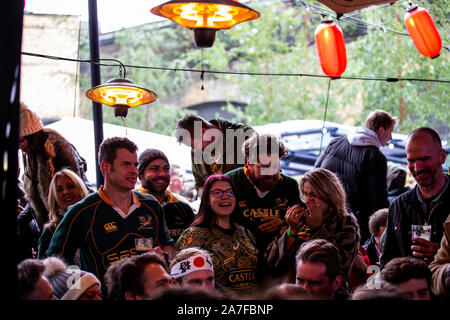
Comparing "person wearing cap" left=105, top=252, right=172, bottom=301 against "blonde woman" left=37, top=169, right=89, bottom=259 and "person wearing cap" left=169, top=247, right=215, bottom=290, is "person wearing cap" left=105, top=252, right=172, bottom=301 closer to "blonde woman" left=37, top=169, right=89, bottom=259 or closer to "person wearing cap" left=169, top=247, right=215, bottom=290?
"person wearing cap" left=169, top=247, right=215, bottom=290

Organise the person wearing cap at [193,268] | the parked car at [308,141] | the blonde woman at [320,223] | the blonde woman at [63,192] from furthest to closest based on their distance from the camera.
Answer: the parked car at [308,141] → the blonde woman at [63,192] → the blonde woman at [320,223] → the person wearing cap at [193,268]

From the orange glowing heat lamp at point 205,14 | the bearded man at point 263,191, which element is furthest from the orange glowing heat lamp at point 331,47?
the orange glowing heat lamp at point 205,14

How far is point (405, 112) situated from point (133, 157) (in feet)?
36.3

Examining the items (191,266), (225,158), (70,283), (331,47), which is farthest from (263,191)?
(331,47)

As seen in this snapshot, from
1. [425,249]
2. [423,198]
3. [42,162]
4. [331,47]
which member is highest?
[331,47]

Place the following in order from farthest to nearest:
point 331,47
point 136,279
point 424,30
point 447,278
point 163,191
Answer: point 424,30 < point 331,47 < point 163,191 < point 447,278 < point 136,279

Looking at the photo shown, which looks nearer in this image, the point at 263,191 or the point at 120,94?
the point at 263,191

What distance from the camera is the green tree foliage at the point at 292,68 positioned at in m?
12.9

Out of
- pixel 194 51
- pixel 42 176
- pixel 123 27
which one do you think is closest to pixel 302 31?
pixel 194 51

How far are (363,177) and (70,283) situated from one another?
10.8 ft

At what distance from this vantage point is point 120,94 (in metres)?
5.77

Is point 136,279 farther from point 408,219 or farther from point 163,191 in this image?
point 163,191

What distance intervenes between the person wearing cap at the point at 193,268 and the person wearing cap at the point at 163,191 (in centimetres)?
110

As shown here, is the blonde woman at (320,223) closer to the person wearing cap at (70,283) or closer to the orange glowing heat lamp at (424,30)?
the person wearing cap at (70,283)
